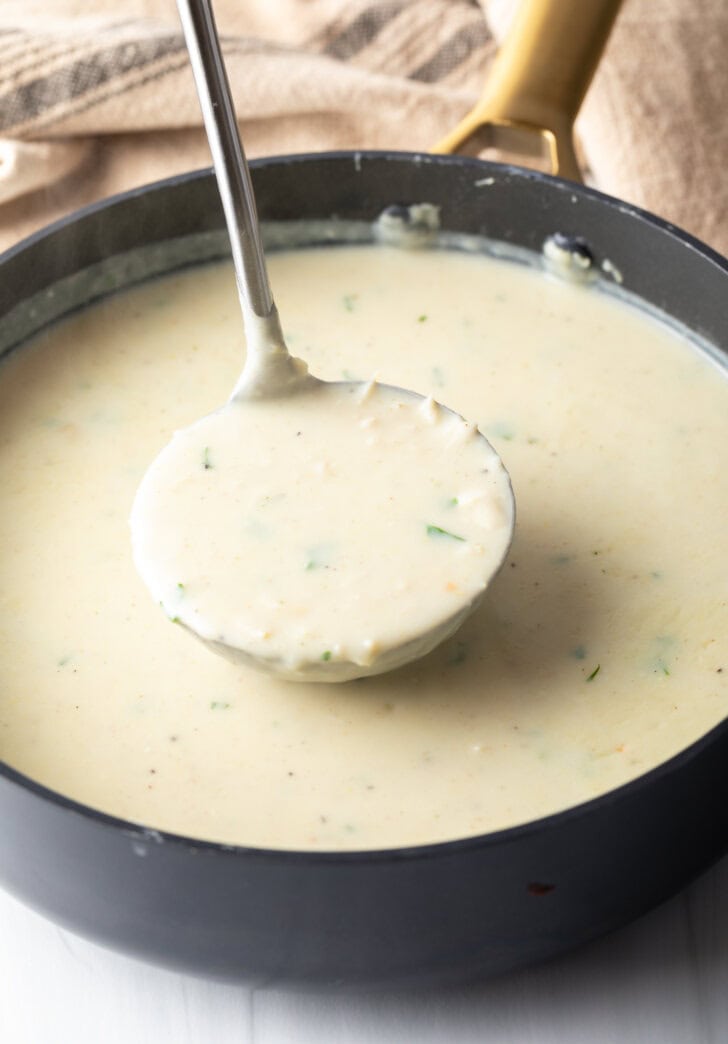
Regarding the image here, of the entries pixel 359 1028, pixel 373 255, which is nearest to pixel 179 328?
pixel 373 255

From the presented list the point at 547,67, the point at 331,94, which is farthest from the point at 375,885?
the point at 331,94

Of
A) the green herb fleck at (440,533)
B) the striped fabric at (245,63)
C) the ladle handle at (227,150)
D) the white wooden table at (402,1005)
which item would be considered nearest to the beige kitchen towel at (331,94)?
the striped fabric at (245,63)

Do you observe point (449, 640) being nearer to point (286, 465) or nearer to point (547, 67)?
point (286, 465)

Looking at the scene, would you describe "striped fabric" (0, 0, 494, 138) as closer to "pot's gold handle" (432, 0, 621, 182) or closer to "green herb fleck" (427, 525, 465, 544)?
"pot's gold handle" (432, 0, 621, 182)

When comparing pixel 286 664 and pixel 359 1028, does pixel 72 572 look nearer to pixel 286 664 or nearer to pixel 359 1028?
pixel 286 664

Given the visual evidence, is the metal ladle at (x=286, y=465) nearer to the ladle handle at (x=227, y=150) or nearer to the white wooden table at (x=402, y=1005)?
the ladle handle at (x=227, y=150)

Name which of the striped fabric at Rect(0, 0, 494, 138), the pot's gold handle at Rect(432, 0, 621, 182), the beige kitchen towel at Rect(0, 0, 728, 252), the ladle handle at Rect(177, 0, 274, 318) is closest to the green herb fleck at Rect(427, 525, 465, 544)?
the ladle handle at Rect(177, 0, 274, 318)
